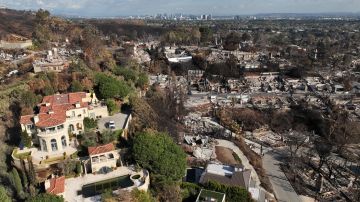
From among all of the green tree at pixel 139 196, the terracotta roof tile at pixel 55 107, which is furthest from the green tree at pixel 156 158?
the terracotta roof tile at pixel 55 107

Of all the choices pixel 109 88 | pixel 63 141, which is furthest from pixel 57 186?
pixel 109 88

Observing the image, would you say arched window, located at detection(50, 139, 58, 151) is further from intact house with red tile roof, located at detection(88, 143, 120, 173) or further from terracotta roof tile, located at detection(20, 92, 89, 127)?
intact house with red tile roof, located at detection(88, 143, 120, 173)

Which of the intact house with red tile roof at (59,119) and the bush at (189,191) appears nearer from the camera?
the bush at (189,191)

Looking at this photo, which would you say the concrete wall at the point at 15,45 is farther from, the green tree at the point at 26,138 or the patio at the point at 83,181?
the patio at the point at 83,181

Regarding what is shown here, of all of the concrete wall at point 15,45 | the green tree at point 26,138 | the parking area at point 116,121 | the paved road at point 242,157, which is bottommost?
the paved road at point 242,157

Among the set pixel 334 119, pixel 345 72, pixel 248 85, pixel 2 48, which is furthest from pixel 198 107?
pixel 345 72

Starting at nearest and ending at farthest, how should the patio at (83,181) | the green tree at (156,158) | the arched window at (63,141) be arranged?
the patio at (83,181)
the green tree at (156,158)
the arched window at (63,141)

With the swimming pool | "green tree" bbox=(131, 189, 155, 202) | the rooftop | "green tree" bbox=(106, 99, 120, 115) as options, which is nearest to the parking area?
"green tree" bbox=(106, 99, 120, 115)
